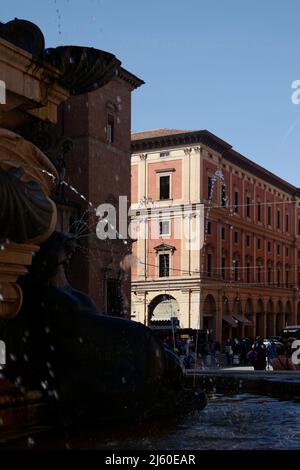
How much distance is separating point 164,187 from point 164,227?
7.80 feet

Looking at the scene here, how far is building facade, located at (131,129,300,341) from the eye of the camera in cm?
4203

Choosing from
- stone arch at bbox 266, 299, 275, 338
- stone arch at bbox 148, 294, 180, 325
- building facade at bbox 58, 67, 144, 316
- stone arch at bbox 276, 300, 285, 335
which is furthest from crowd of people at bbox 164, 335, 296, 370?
stone arch at bbox 276, 300, 285, 335

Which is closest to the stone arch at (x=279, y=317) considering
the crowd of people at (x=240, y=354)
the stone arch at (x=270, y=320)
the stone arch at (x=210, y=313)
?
the stone arch at (x=270, y=320)

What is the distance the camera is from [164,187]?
144 ft

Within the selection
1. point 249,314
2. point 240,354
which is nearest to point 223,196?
point 249,314

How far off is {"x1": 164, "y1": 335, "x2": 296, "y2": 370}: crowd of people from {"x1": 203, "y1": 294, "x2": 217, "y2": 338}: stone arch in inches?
436

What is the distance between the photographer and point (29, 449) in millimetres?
4066

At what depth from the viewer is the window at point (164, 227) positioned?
43.4m

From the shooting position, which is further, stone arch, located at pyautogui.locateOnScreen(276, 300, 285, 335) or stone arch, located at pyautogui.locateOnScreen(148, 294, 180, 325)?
stone arch, located at pyautogui.locateOnScreen(276, 300, 285, 335)

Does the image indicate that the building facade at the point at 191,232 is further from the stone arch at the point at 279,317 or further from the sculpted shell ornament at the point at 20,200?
the sculpted shell ornament at the point at 20,200

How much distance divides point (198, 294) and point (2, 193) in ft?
123

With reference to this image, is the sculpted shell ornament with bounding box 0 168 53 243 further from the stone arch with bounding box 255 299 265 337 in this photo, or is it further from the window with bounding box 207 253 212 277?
the stone arch with bounding box 255 299 265 337

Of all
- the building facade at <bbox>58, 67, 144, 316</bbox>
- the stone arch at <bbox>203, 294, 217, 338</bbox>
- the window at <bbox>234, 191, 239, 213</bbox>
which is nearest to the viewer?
the building facade at <bbox>58, 67, 144, 316</bbox>

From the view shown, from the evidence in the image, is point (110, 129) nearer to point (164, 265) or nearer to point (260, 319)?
point (164, 265)
